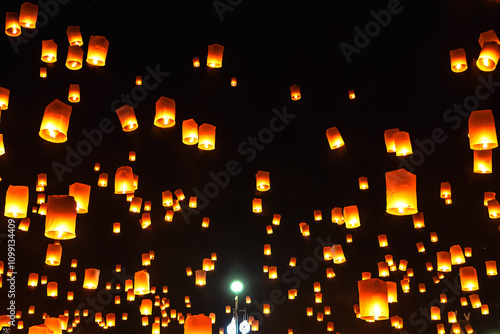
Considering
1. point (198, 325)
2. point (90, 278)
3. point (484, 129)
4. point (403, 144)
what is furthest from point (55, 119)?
point (403, 144)

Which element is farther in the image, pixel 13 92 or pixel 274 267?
pixel 274 267

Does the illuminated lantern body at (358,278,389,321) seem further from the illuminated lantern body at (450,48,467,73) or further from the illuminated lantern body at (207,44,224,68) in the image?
the illuminated lantern body at (207,44,224,68)

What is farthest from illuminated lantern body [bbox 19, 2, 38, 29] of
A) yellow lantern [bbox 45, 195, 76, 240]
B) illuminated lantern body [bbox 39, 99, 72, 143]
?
yellow lantern [bbox 45, 195, 76, 240]

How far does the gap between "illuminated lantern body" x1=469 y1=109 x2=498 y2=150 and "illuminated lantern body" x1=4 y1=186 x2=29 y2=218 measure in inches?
195

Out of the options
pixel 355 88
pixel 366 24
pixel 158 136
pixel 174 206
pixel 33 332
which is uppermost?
pixel 366 24

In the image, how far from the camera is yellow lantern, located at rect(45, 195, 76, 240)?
432 cm

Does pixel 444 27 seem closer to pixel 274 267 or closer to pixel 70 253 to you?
pixel 274 267

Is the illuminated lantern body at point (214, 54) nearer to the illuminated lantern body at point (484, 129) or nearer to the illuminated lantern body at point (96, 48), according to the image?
the illuminated lantern body at point (96, 48)

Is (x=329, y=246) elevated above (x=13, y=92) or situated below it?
below

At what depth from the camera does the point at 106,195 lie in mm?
10195

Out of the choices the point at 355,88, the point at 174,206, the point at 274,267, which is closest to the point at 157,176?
the point at 174,206

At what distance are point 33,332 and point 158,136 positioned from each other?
5.74 meters

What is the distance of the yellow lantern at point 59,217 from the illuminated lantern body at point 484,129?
408 cm

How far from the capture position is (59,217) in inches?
171
